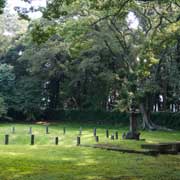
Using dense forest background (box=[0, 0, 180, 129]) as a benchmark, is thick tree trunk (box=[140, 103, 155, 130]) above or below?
below

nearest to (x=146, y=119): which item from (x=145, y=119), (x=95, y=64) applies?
(x=145, y=119)

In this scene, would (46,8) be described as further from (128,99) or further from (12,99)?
(12,99)

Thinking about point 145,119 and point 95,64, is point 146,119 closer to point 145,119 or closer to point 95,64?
point 145,119

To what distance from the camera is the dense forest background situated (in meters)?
30.2

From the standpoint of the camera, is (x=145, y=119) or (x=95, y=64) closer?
(x=145, y=119)

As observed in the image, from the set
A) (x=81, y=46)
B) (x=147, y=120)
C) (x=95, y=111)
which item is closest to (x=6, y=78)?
(x=95, y=111)

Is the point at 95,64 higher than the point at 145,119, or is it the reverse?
the point at 95,64

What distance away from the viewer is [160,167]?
11.1 metres

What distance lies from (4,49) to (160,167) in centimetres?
4552

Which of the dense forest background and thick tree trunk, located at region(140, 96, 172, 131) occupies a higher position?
the dense forest background

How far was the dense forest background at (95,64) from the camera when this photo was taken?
30172mm

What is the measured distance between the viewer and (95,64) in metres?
46.0

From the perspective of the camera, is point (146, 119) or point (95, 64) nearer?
point (146, 119)

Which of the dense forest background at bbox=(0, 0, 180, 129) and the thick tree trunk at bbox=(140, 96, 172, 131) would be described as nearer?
the dense forest background at bbox=(0, 0, 180, 129)
